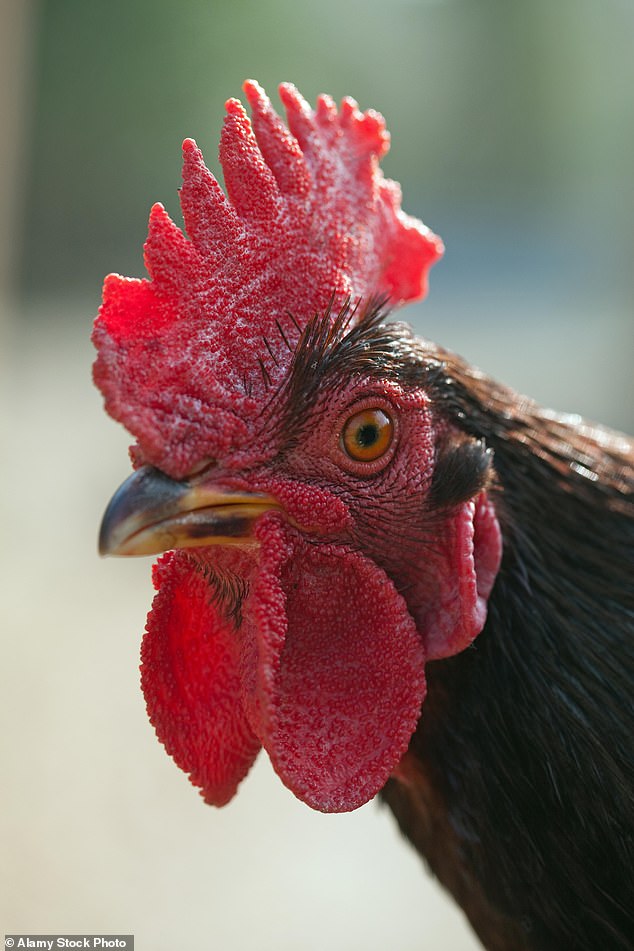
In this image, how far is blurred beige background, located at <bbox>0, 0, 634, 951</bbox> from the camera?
341 centimetres

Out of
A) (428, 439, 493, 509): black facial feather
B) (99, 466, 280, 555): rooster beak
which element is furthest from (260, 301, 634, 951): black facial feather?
(99, 466, 280, 555): rooster beak

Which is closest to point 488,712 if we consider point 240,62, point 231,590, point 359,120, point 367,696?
point 367,696

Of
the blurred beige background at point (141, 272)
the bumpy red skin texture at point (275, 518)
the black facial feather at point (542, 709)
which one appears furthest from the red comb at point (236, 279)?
the blurred beige background at point (141, 272)

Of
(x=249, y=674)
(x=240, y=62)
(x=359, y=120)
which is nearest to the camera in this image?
(x=249, y=674)

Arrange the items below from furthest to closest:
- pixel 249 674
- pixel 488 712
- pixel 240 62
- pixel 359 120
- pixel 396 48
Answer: pixel 396 48 < pixel 240 62 < pixel 359 120 < pixel 488 712 < pixel 249 674

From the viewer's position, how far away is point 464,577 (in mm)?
1552

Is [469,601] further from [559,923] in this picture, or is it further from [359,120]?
[359,120]

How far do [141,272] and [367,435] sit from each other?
867 cm

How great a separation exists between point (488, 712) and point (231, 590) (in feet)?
1.80

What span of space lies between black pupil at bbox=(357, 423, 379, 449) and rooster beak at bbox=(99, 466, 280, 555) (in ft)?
0.65

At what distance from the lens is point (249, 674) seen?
152 cm

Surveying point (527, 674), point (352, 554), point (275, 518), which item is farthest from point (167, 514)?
point (527, 674)

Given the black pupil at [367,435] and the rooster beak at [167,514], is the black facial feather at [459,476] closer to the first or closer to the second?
the black pupil at [367,435]

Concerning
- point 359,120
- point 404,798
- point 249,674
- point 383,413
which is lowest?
point 404,798
